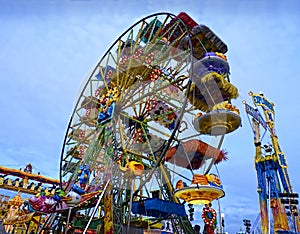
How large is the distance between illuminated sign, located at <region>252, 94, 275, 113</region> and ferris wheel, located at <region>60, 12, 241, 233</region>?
12.6 meters

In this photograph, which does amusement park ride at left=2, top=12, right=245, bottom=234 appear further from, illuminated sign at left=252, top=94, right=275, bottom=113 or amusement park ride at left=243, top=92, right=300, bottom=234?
illuminated sign at left=252, top=94, right=275, bottom=113

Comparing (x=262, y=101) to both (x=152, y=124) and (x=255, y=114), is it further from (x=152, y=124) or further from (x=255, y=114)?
(x=152, y=124)

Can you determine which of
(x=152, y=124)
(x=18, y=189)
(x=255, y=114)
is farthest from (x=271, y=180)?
(x=18, y=189)

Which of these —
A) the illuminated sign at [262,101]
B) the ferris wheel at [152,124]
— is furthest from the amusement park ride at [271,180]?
the ferris wheel at [152,124]

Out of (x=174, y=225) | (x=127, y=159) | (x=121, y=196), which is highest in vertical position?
(x=127, y=159)

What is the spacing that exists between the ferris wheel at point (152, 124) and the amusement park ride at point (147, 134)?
35 millimetres

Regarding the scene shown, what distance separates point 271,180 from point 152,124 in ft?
39.4

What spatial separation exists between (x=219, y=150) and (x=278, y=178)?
467 inches

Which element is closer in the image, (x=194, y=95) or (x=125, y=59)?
(x=194, y=95)

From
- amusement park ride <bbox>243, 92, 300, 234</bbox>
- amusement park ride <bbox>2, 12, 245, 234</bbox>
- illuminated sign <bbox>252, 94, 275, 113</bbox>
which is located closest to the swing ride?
amusement park ride <bbox>2, 12, 245, 234</bbox>

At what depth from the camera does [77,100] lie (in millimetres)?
12812

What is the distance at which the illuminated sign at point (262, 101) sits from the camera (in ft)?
74.9

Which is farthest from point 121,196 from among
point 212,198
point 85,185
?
point 212,198

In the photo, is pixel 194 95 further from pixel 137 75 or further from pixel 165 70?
pixel 137 75
